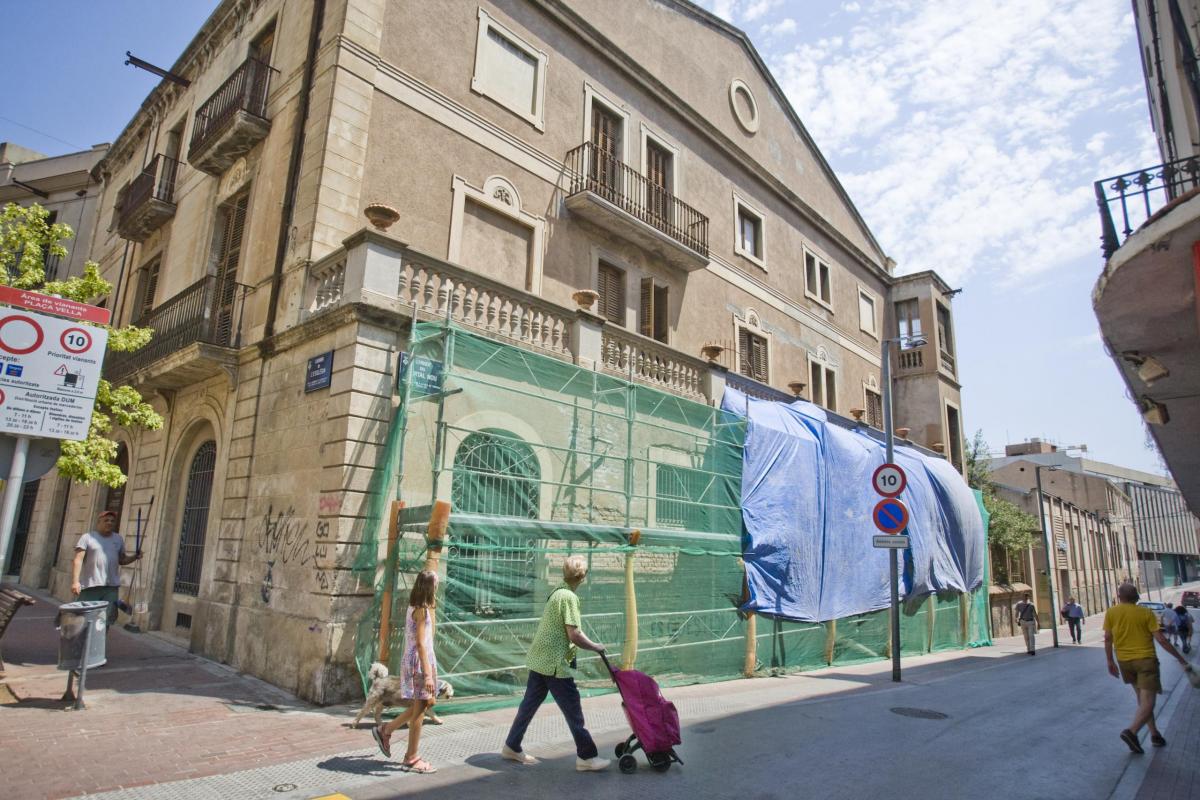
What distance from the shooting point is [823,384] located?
69.7 ft

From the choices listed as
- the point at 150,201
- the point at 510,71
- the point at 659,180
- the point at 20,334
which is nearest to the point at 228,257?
the point at 150,201

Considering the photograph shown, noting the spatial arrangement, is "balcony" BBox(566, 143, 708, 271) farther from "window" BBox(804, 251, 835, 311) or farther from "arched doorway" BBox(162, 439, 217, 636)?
"arched doorway" BBox(162, 439, 217, 636)

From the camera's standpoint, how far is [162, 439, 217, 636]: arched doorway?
11812 mm

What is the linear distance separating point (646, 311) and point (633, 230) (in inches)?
70.7

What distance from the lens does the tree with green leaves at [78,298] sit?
10.3 meters

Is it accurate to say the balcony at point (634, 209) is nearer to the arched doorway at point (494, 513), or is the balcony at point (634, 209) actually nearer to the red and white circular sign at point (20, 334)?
the arched doorway at point (494, 513)

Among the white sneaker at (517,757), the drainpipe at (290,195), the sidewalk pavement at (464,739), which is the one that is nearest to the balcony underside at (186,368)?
the drainpipe at (290,195)

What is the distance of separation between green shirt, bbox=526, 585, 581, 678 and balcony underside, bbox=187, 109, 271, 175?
33.3ft

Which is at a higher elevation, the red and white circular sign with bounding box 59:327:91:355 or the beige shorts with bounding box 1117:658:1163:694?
the red and white circular sign with bounding box 59:327:91:355

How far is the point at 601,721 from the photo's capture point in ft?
24.5

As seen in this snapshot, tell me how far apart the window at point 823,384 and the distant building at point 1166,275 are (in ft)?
32.2

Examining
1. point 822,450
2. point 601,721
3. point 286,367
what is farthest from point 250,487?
point 822,450

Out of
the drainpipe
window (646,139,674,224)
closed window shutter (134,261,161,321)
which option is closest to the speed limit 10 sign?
window (646,139,674,224)

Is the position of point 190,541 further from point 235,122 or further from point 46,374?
point 46,374
